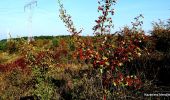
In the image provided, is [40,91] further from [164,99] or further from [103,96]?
[164,99]

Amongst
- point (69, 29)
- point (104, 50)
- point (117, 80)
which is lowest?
point (117, 80)

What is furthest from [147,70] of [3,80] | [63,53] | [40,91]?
[63,53]

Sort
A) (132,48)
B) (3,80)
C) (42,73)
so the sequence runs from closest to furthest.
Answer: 1. (132,48)
2. (42,73)
3. (3,80)

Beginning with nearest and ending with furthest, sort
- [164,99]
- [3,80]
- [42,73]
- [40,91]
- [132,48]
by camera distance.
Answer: [132,48] < [164,99] < [40,91] < [42,73] < [3,80]

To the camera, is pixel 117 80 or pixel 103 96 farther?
pixel 103 96

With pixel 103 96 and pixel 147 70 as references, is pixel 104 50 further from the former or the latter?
pixel 147 70

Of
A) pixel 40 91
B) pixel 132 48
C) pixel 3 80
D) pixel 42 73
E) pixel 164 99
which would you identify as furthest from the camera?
pixel 3 80

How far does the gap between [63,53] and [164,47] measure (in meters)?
7.61

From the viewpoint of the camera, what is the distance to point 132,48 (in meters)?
8.03

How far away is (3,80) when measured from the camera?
15.3m

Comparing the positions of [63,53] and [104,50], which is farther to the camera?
[63,53]

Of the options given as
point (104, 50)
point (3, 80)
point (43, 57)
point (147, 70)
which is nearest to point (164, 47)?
point (147, 70)

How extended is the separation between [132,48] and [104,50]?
669mm

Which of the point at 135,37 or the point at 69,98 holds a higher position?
the point at 135,37
